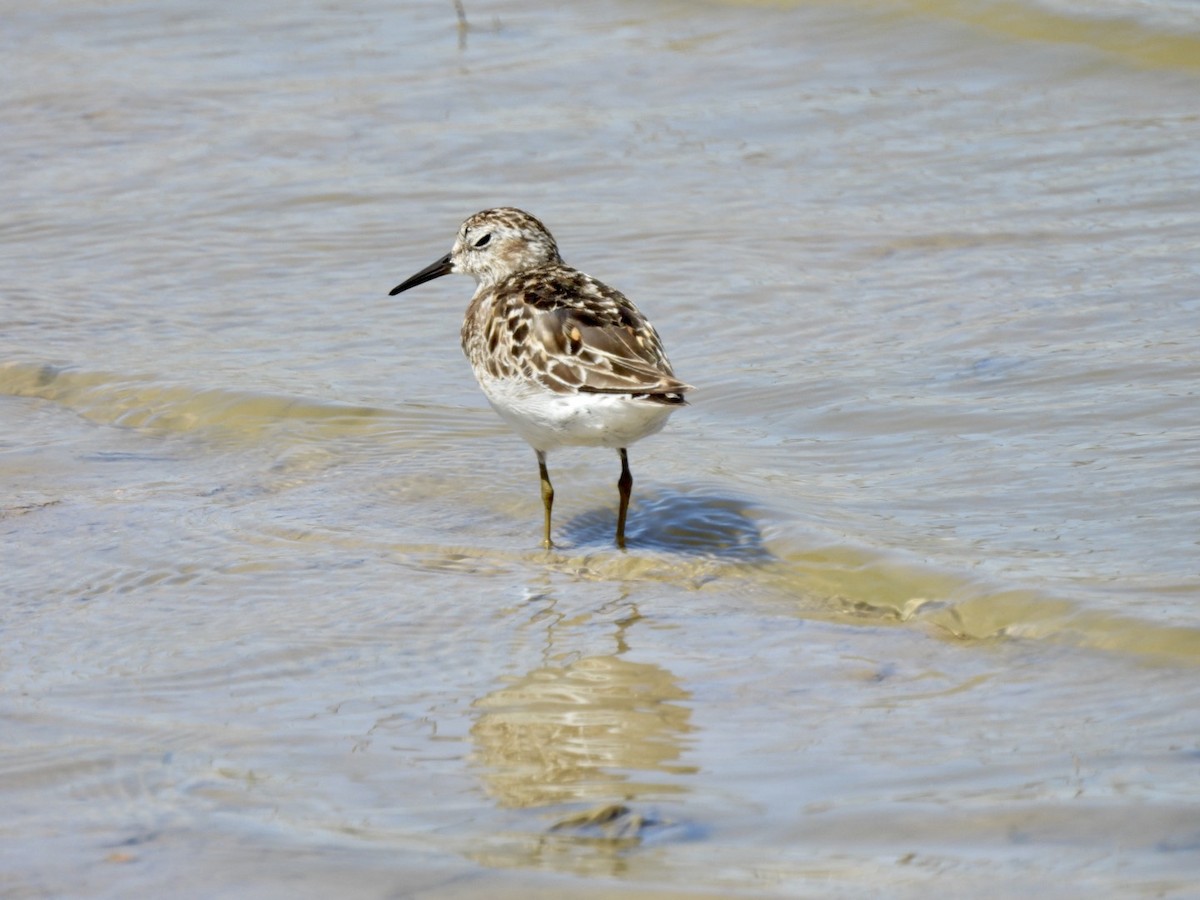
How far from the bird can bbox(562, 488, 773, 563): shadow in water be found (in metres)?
0.12

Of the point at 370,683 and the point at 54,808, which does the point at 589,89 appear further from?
the point at 54,808

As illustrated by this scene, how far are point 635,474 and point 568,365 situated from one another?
135 centimetres

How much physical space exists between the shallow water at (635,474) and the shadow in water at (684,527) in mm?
25

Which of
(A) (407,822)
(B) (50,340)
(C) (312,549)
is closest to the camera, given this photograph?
(A) (407,822)

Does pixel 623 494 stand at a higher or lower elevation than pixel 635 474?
higher

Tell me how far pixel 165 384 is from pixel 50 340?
3.59 feet

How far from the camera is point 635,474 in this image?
24.3 ft

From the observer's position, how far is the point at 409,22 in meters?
15.1

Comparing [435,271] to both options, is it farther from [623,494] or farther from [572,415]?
[572,415]

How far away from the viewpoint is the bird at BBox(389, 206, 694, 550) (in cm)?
599

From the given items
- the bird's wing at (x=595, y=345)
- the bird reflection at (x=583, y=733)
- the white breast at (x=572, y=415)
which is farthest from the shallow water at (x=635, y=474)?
the bird's wing at (x=595, y=345)

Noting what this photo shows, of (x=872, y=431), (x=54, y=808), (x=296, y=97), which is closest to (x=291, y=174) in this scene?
(x=296, y=97)

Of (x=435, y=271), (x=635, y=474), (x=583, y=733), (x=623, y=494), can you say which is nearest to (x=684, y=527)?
(x=623, y=494)

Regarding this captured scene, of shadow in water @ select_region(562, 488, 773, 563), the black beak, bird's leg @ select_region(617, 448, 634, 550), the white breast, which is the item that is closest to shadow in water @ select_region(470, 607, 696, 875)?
the white breast
